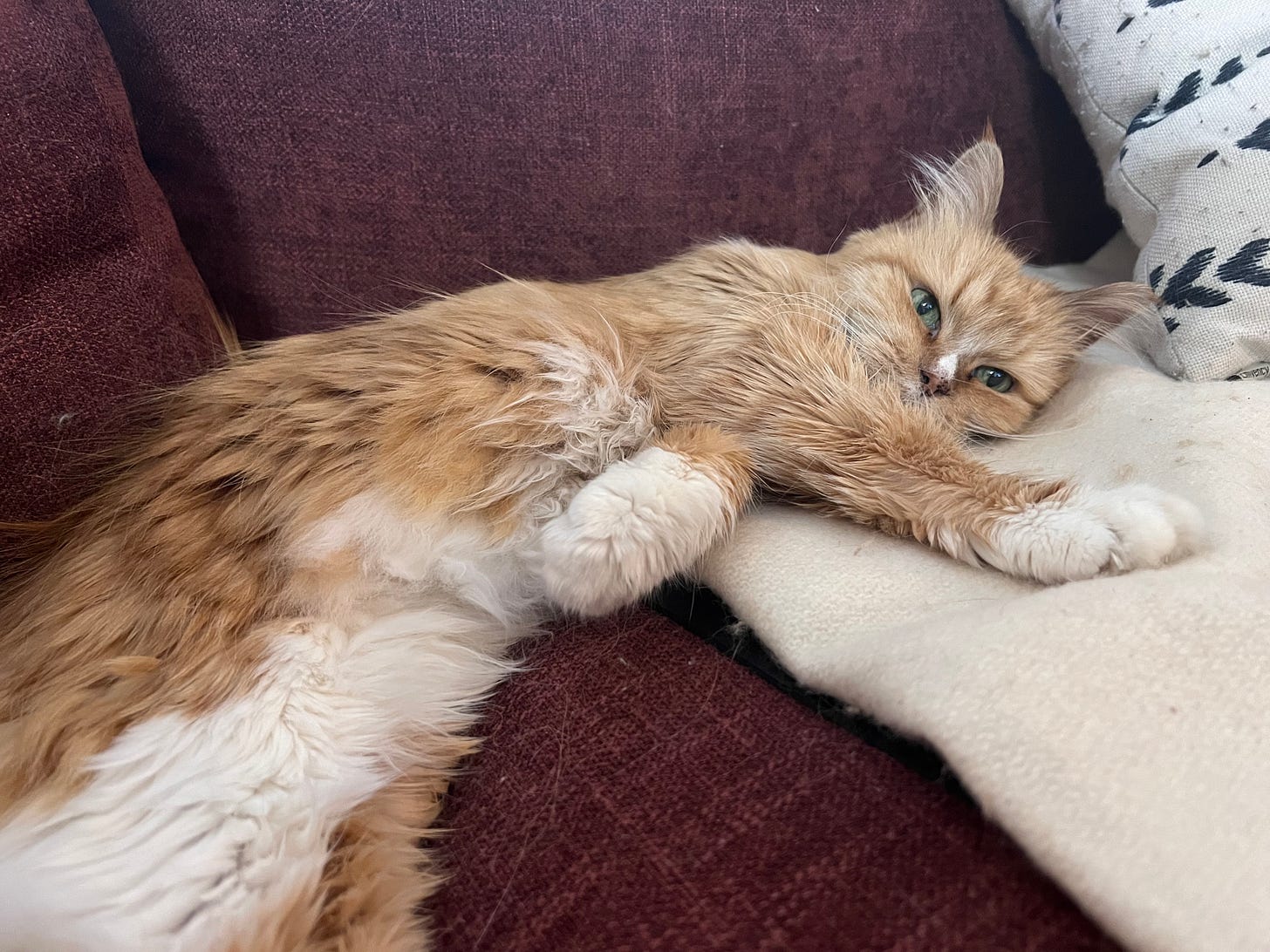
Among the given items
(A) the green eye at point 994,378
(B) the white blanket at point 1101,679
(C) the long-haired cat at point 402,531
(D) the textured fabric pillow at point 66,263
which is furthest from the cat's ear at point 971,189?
(D) the textured fabric pillow at point 66,263

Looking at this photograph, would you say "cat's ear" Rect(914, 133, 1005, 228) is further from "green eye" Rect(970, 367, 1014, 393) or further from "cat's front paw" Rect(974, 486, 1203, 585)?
"cat's front paw" Rect(974, 486, 1203, 585)

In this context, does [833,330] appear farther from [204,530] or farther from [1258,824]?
[204,530]

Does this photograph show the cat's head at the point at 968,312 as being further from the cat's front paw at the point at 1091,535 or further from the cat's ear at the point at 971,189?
the cat's front paw at the point at 1091,535

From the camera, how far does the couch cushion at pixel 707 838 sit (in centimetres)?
67

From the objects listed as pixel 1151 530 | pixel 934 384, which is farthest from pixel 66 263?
pixel 1151 530

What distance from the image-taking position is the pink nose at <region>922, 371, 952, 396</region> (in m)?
1.33

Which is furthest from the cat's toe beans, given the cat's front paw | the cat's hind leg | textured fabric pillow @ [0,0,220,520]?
textured fabric pillow @ [0,0,220,520]

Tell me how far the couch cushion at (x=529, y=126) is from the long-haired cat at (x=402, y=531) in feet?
1.00

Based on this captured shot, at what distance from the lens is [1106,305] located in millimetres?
1433

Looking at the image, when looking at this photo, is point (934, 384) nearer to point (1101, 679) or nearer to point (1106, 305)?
point (1106, 305)

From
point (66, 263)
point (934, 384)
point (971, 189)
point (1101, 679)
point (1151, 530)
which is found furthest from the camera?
point (971, 189)

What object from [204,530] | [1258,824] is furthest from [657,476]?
[1258,824]

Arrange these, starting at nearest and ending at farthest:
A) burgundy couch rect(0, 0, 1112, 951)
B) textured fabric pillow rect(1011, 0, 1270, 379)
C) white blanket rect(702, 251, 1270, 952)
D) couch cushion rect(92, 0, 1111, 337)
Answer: white blanket rect(702, 251, 1270, 952) < burgundy couch rect(0, 0, 1112, 951) < textured fabric pillow rect(1011, 0, 1270, 379) < couch cushion rect(92, 0, 1111, 337)

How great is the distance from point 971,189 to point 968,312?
36 cm
